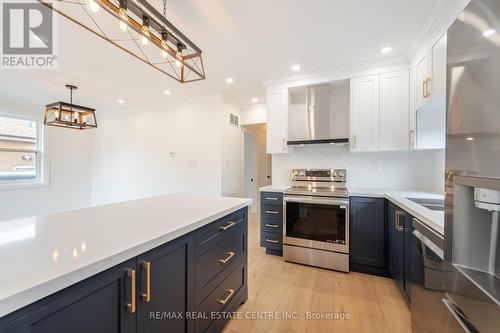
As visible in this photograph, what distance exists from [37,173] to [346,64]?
6.43m

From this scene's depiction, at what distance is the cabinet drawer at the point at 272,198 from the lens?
2.75 meters

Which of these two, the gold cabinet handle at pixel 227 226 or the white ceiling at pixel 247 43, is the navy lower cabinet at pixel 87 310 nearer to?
the gold cabinet handle at pixel 227 226

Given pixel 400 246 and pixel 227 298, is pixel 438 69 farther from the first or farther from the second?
pixel 227 298

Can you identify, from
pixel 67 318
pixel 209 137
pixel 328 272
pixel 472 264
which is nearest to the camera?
pixel 67 318

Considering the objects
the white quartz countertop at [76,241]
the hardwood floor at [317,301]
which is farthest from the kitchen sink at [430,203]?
the white quartz countertop at [76,241]

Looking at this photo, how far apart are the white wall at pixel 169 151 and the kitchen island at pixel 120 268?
237cm

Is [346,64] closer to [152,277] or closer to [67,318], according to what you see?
[152,277]

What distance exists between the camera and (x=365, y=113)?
2654mm

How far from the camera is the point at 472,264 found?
0.78 metres

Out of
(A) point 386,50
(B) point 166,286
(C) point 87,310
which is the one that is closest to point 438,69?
(A) point 386,50

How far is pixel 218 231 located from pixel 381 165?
251 centimetres

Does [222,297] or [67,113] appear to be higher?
[67,113]

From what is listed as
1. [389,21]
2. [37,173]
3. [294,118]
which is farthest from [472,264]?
[37,173]

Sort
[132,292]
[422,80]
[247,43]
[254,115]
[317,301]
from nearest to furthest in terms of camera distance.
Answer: [132,292] → [317,301] → [422,80] → [247,43] → [254,115]
